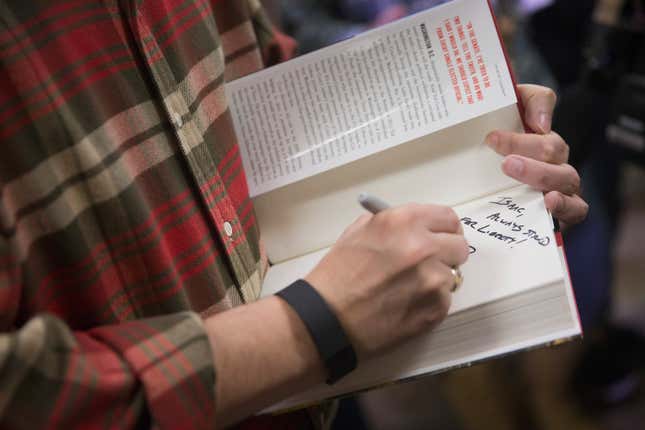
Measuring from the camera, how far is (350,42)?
68 centimetres

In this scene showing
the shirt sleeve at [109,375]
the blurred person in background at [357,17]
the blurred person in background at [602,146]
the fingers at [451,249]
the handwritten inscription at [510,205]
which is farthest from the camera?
the blurred person in background at [357,17]

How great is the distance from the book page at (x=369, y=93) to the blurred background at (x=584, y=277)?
586 mm

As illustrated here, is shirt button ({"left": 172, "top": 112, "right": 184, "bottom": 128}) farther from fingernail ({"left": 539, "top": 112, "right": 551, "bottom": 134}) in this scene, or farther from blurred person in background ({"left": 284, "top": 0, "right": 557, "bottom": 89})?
blurred person in background ({"left": 284, "top": 0, "right": 557, "bottom": 89})

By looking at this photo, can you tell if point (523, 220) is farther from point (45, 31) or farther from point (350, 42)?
point (45, 31)

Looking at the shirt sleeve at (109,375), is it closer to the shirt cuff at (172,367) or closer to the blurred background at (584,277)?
the shirt cuff at (172,367)

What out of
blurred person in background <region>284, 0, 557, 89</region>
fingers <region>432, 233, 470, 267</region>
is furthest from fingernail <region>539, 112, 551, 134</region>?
blurred person in background <region>284, 0, 557, 89</region>

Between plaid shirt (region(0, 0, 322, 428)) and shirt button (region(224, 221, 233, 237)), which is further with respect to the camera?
shirt button (region(224, 221, 233, 237))

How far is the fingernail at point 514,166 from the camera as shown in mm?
640

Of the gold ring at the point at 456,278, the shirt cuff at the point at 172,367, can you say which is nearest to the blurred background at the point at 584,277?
the gold ring at the point at 456,278

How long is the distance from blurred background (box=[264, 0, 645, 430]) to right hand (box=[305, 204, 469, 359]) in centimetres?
75

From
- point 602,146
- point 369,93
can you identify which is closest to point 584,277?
point 602,146

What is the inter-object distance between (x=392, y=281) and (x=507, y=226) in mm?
149

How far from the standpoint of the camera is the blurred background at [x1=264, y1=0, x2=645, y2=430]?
4.24 ft

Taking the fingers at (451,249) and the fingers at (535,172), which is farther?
the fingers at (535,172)
